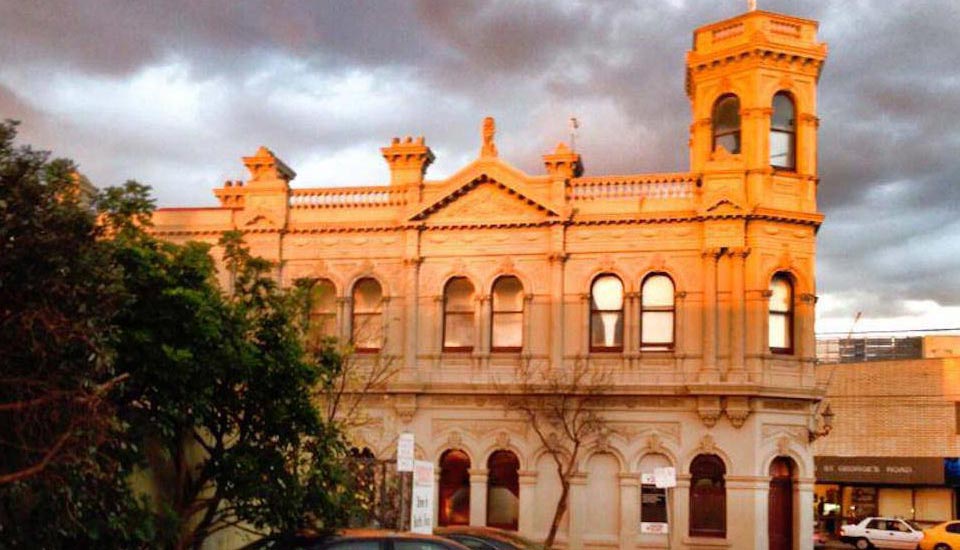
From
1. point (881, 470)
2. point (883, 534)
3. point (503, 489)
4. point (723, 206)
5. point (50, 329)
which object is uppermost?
point (723, 206)

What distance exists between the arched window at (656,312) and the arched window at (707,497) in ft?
11.4

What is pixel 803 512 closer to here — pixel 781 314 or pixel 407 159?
pixel 781 314

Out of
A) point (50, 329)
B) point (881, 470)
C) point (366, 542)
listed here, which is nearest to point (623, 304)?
point (366, 542)

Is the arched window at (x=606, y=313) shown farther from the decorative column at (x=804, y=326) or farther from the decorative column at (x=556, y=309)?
the decorative column at (x=804, y=326)

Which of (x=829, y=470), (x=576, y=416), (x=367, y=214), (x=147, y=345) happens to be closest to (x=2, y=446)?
(x=147, y=345)

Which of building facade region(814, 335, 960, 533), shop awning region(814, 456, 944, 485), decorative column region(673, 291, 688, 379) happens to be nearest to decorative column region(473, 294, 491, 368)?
decorative column region(673, 291, 688, 379)

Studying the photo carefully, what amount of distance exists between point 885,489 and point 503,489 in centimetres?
2410

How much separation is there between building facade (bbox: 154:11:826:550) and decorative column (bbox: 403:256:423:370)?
7 centimetres

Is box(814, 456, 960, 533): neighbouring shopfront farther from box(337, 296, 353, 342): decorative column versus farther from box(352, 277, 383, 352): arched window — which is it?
box(337, 296, 353, 342): decorative column

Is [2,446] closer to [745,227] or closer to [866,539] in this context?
[745,227]

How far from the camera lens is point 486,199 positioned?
37.5 m

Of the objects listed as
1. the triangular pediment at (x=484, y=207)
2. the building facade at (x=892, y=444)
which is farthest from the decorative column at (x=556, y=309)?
the building facade at (x=892, y=444)

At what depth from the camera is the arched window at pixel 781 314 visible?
35656mm

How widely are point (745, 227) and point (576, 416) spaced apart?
23.1 feet
